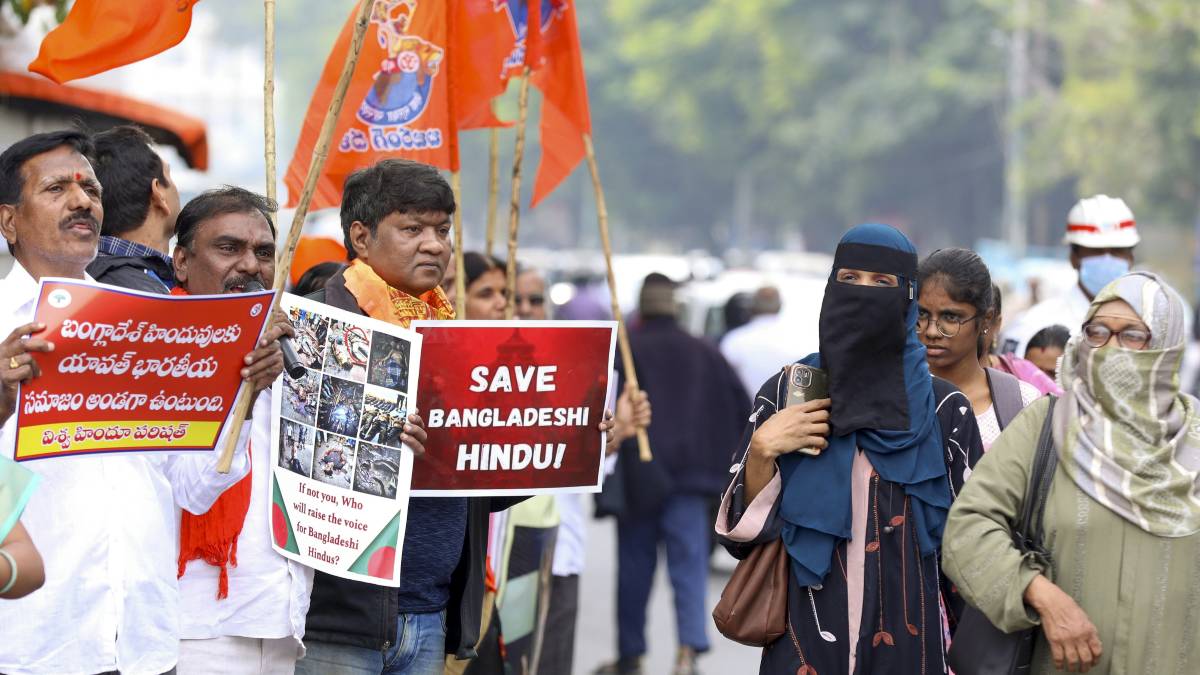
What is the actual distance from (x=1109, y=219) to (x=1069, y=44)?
3140 cm

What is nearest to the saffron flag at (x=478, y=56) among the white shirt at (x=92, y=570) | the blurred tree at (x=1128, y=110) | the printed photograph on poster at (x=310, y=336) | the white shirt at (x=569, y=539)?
the white shirt at (x=569, y=539)

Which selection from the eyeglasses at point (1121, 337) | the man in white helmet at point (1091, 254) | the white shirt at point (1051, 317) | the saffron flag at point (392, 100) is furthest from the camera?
the man in white helmet at point (1091, 254)

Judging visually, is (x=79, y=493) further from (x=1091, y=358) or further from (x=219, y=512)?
(x=1091, y=358)

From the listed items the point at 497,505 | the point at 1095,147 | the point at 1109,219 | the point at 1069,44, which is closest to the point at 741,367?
the point at 1109,219

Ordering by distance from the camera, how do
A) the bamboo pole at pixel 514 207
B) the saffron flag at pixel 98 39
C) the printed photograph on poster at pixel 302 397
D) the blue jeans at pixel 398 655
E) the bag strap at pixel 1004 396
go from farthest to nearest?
the bamboo pole at pixel 514 207 → the bag strap at pixel 1004 396 → the saffron flag at pixel 98 39 → the blue jeans at pixel 398 655 → the printed photograph on poster at pixel 302 397

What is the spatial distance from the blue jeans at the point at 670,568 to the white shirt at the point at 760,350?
2229mm

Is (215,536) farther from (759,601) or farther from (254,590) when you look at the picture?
(759,601)

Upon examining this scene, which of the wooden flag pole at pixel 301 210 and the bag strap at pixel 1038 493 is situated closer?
the wooden flag pole at pixel 301 210

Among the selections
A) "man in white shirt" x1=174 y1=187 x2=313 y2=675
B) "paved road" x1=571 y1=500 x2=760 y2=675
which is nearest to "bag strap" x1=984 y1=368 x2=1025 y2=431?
"man in white shirt" x1=174 y1=187 x2=313 y2=675

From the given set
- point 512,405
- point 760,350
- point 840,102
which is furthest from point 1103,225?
point 840,102

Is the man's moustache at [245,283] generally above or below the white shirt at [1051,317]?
above

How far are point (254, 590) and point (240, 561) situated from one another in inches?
2.9

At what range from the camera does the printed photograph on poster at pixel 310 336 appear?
383 centimetres

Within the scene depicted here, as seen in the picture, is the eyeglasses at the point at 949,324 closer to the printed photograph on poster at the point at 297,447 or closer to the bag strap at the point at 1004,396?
the bag strap at the point at 1004,396
